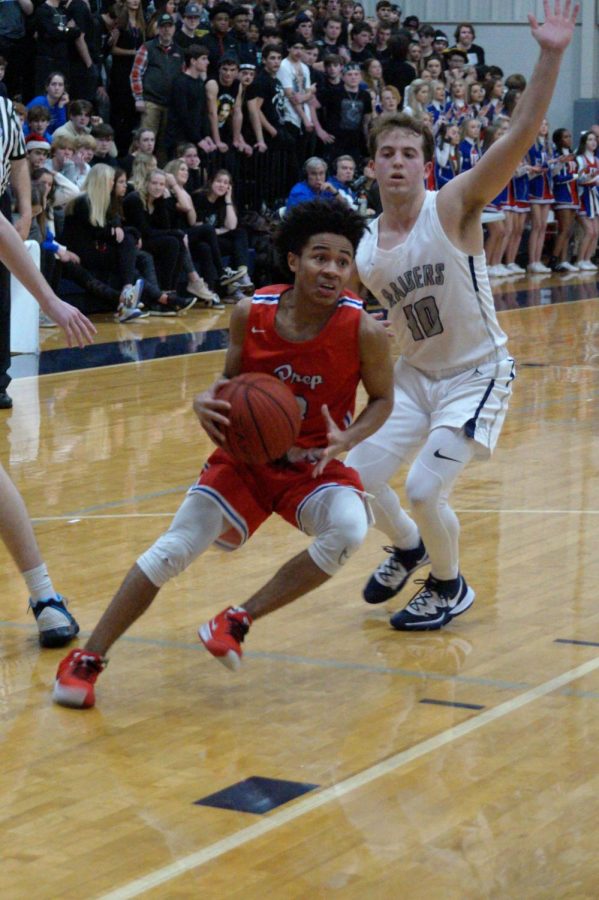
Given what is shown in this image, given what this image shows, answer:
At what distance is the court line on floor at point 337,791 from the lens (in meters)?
2.96

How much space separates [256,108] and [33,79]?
8.07 ft

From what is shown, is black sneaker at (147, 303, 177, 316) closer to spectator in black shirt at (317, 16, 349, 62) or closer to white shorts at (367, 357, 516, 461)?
spectator in black shirt at (317, 16, 349, 62)

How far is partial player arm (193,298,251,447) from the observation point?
407 cm

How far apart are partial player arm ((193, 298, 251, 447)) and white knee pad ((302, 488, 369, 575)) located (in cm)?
34

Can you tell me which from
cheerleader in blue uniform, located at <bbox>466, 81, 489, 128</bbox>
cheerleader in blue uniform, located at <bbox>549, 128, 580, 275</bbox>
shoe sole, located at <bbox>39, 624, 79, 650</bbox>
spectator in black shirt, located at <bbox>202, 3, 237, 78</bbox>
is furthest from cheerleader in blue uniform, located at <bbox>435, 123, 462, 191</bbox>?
shoe sole, located at <bbox>39, 624, 79, 650</bbox>

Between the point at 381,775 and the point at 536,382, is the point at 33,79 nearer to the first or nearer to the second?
the point at 536,382

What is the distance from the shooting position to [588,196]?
19969 millimetres

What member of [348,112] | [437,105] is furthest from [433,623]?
[437,105]

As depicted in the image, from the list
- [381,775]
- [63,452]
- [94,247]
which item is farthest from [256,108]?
[381,775]

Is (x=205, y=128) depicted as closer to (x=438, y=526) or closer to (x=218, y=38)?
(x=218, y=38)

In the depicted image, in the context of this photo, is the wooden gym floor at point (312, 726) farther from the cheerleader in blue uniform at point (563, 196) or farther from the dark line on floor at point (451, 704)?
the cheerleader in blue uniform at point (563, 196)

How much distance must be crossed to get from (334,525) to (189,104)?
37.2 ft

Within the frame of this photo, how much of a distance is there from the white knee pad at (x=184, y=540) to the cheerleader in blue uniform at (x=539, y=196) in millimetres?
15521

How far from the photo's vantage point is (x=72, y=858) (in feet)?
10.1
